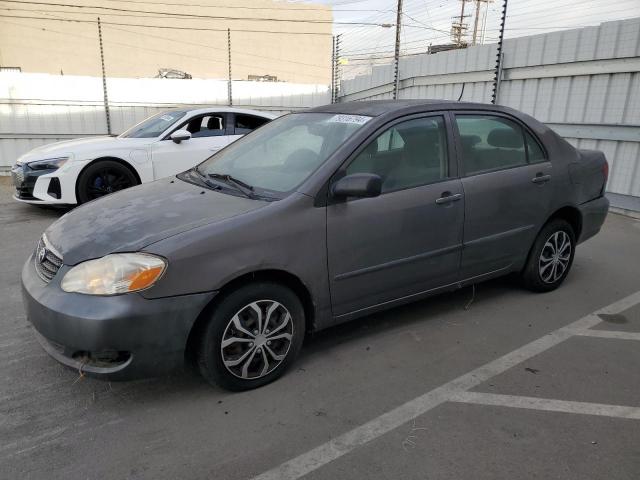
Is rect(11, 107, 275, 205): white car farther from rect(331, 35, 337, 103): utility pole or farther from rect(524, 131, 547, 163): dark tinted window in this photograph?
rect(331, 35, 337, 103): utility pole

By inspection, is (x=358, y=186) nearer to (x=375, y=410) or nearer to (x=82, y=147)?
(x=375, y=410)

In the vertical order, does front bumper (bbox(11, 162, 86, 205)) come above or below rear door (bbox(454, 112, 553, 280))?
below

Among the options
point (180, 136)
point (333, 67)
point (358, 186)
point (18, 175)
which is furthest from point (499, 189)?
point (333, 67)

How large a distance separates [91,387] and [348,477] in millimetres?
1622

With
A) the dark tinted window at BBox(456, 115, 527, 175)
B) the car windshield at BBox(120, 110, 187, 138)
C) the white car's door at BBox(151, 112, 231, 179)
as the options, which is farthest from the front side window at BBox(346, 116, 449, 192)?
the car windshield at BBox(120, 110, 187, 138)

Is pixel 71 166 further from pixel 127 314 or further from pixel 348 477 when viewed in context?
pixel 348 477

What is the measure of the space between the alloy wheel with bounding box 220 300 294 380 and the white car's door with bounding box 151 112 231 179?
15.7ft

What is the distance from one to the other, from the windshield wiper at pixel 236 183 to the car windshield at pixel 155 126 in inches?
164

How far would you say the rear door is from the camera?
12.3 ft

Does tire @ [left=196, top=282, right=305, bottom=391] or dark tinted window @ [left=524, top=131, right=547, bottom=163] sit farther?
dark tinted window @ [left=524, top=131, right=547, bottom=163]

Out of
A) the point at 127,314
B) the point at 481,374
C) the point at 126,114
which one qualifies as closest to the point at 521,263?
the point at 481,374

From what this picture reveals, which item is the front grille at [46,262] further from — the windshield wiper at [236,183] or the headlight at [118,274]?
the windshield wiper at [236,183]

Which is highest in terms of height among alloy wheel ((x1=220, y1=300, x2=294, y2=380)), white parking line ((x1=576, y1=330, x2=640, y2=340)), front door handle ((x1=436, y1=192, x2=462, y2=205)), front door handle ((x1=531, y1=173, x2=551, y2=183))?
front door handle ((x1=531, y1=173, x2=551, y2=183))

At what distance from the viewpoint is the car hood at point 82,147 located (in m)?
6.80
